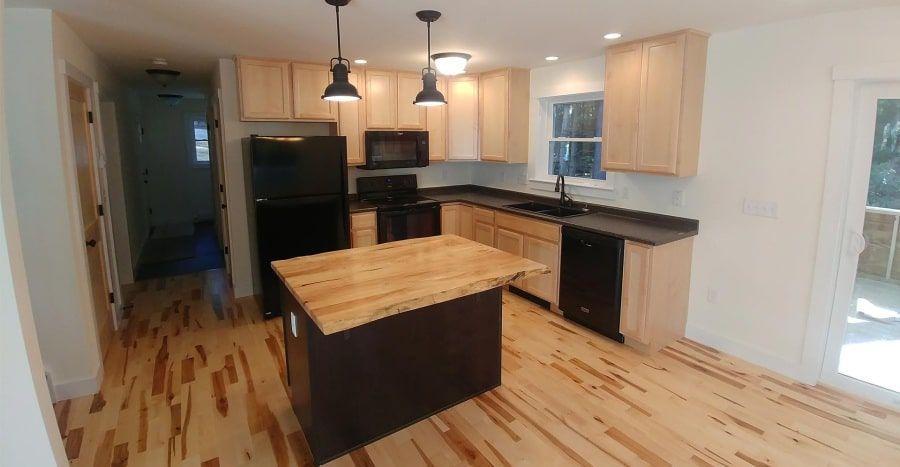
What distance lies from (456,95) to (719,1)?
2942mm

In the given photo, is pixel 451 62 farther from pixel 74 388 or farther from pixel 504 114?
pixel 74 388

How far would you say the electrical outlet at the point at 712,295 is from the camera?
3.41 m

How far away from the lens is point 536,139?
15.8ft

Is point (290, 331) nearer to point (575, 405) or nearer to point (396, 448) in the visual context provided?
point (396, 448)

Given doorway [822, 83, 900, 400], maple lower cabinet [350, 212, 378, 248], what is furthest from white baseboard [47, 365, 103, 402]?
doorway [822, 83, 900, 400]

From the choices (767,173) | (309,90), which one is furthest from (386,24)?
(767,173)

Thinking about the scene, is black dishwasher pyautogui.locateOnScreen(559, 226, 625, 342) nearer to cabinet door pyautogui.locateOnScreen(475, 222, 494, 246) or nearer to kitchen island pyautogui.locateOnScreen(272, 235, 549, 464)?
cabinet door pyautogui.locateOnScreen(475, 222, 494, 246)

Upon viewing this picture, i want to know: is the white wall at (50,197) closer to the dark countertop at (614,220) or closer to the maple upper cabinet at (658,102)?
the dark countertop at (614,220)

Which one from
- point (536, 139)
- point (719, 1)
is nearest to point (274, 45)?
point (536, 139)

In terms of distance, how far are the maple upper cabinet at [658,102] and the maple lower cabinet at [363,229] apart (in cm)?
232

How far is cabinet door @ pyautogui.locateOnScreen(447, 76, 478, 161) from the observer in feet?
16.4

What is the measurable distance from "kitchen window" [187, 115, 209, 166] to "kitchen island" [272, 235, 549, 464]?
22.3 feet

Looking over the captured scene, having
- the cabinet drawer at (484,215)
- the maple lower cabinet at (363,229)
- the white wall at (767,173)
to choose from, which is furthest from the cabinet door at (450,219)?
the white wall at (767,173)

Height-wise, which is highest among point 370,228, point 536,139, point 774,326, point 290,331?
point 536,139
